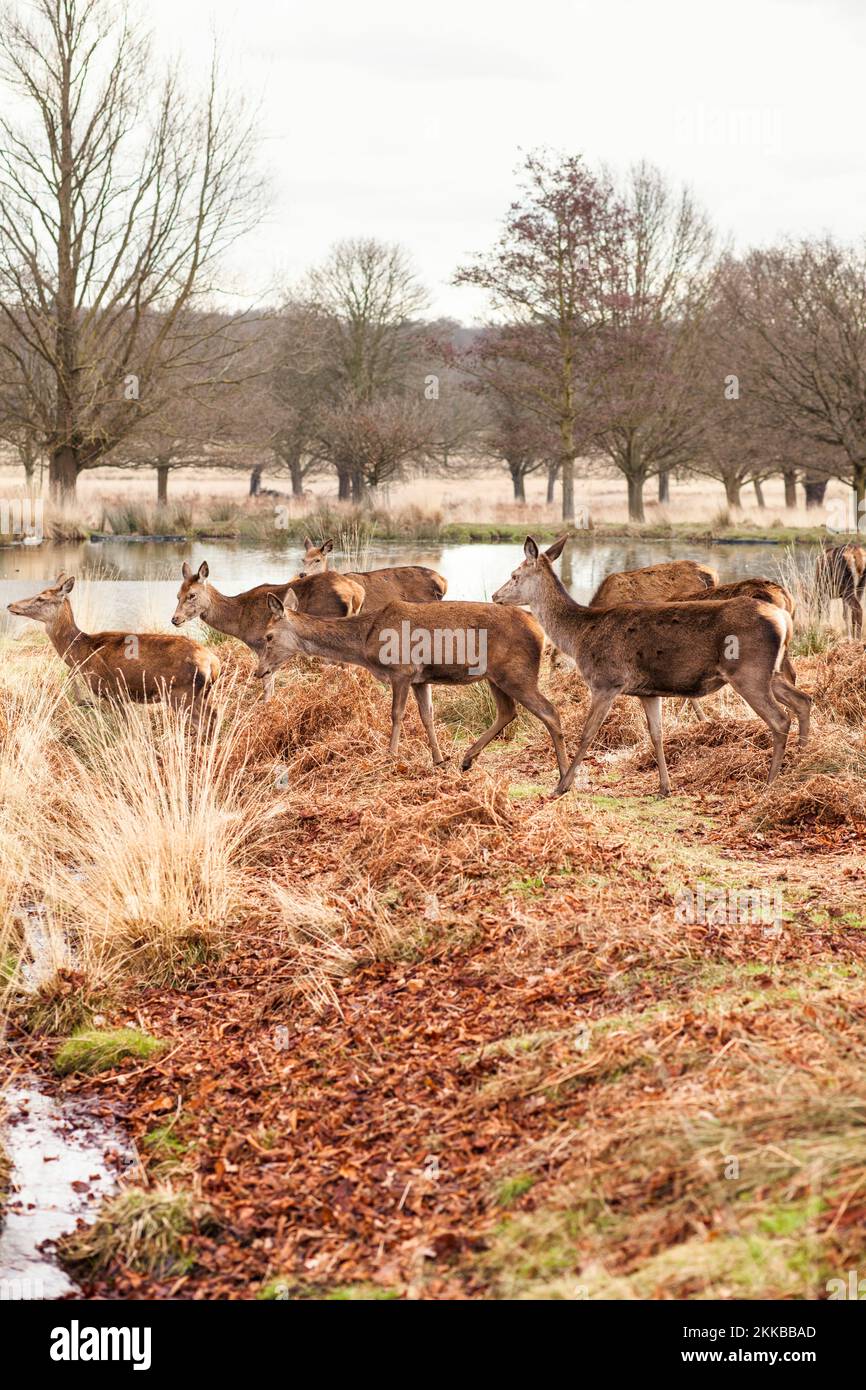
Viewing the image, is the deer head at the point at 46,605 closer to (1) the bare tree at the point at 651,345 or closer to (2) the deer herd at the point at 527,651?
(2) the deer herd at the point at 527,651

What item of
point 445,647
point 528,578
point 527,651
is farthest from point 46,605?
point 527,651

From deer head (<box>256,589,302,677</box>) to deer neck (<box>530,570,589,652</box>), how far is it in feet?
6.60

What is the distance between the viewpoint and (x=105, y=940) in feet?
24.1

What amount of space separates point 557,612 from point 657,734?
121cm

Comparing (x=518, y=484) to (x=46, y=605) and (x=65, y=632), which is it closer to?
(x=65, y=632)

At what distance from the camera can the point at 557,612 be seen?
1019cm

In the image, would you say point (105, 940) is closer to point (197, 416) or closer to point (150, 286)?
point (150, 286)

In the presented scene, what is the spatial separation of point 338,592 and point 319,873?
19.1 ft

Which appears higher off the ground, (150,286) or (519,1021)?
(150,286)

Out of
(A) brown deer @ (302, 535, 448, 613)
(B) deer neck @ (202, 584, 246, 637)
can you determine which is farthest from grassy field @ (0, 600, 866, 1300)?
(A) brown deer @ (302, 535, 448, 613)

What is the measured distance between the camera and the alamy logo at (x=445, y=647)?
32.6 ft

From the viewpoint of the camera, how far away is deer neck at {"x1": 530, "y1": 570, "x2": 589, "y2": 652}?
10.0 metres

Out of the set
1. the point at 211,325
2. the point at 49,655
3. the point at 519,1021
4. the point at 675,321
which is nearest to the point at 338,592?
the point at 49,655
